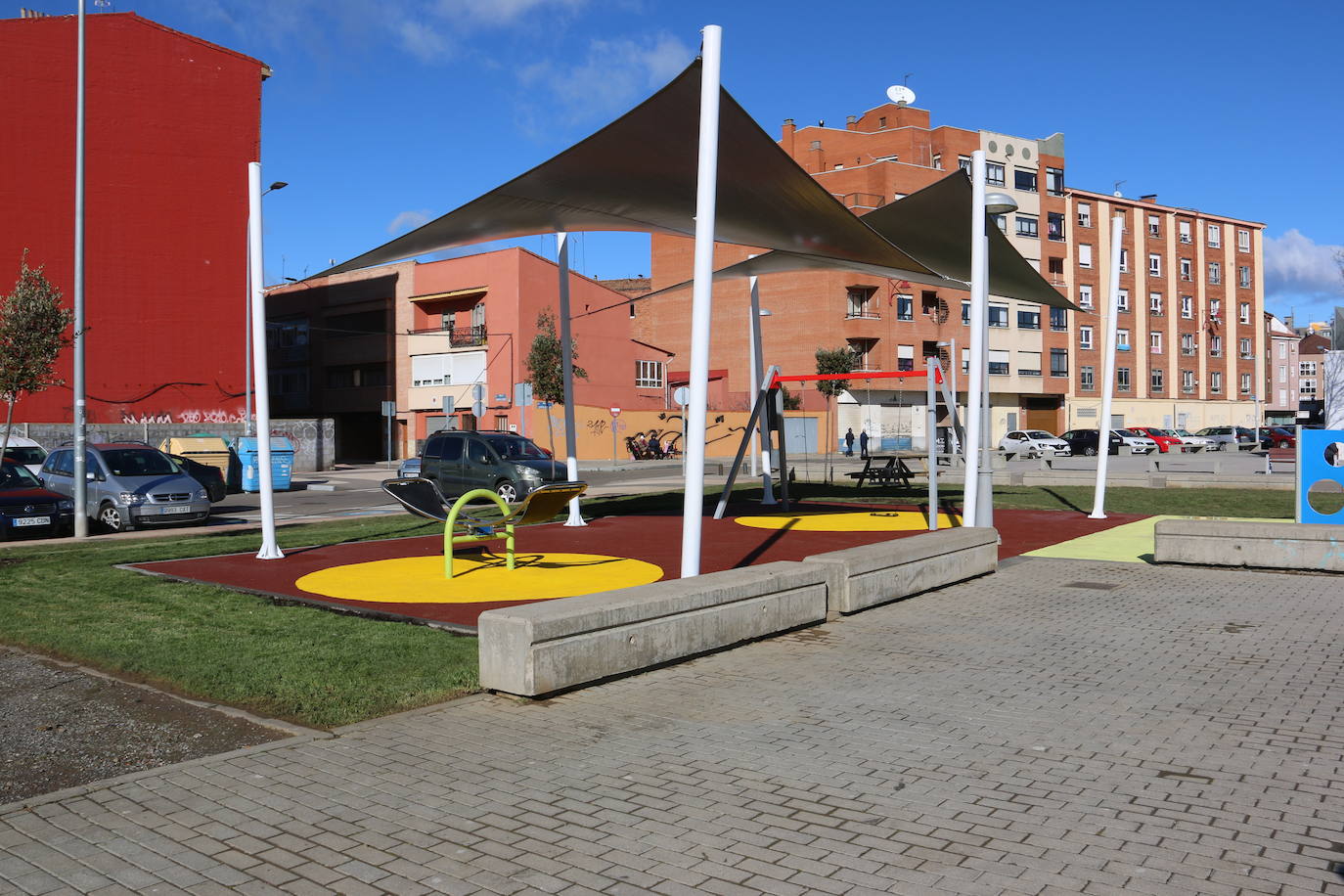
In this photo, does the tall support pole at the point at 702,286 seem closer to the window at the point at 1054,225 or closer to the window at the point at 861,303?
the window at the point at 861,303

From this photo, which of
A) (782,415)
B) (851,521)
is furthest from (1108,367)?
(782,415)

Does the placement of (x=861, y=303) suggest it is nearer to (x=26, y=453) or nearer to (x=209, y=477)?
(x=209, y=477)

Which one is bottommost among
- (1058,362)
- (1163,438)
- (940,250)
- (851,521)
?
(851,521)

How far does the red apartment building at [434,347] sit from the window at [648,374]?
0.08 m

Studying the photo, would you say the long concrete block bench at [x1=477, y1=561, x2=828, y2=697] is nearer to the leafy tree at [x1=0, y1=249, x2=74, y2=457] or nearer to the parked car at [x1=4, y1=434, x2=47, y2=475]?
the leafy tree at [x1=0, y1=249, x2=74, y2=457]

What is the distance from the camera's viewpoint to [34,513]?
1625 cm

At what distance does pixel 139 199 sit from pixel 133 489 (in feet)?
85.0

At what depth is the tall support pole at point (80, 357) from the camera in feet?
53.5

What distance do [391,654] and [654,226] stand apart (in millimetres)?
9284

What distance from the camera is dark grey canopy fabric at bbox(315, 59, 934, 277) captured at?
10320 millimetres

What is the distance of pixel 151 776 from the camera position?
4.72 meters

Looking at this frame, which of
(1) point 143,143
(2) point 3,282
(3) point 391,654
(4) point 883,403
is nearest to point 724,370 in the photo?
(4) point 883,403

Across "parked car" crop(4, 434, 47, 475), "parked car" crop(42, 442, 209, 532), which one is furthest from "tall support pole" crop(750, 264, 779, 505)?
"parked car" crop(4, 434, 47, 475)

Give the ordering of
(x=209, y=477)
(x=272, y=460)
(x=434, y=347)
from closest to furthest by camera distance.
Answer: (x=209, y=477), (x=272, y=460), (x=434, y=347)
